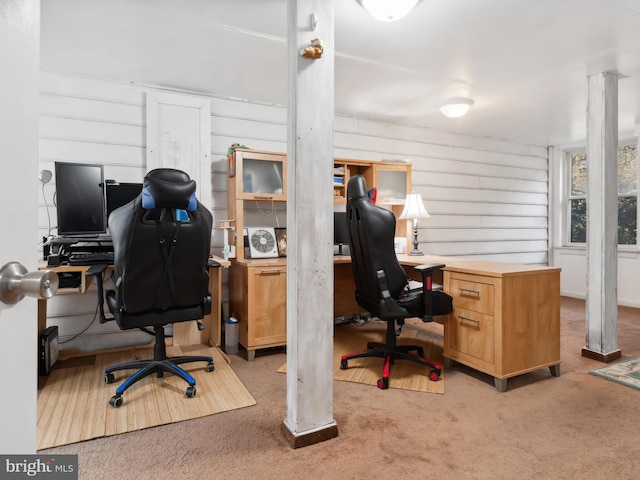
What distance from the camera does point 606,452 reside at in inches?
70.5

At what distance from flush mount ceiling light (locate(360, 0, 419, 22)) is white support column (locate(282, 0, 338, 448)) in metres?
0.34

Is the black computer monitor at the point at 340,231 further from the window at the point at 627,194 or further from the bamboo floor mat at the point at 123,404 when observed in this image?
the window at the point at 627,194

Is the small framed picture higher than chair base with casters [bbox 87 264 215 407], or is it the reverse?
the small framed picture

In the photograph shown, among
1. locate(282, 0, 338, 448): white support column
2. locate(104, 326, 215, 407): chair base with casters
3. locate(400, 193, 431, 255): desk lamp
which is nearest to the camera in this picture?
locate(282, 0, 338, 448): white support column

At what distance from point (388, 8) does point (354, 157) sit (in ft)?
7.45

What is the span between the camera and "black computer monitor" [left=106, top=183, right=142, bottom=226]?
9.61ft

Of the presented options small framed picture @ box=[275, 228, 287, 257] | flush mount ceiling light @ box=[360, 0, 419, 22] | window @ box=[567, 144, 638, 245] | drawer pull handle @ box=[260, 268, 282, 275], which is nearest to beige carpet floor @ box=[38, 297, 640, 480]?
drawer pull handle @ box=[260, 268, 282, 275]

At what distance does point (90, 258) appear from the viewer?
261cm

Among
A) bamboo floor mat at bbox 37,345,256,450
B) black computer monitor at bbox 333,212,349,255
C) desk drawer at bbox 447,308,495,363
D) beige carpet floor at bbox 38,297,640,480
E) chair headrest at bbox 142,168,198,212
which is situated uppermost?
chair headrest at bbox 142,168,198,212

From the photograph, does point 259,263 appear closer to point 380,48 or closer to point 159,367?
point 159,367

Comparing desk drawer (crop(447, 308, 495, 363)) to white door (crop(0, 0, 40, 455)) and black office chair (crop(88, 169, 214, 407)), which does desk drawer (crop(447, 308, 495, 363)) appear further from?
white door (crop(0, 0, 40, 455))

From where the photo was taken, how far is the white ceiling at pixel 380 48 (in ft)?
7.36

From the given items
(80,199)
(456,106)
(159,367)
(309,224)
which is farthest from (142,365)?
(456,106)

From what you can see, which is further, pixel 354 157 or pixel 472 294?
pixel 354 157
